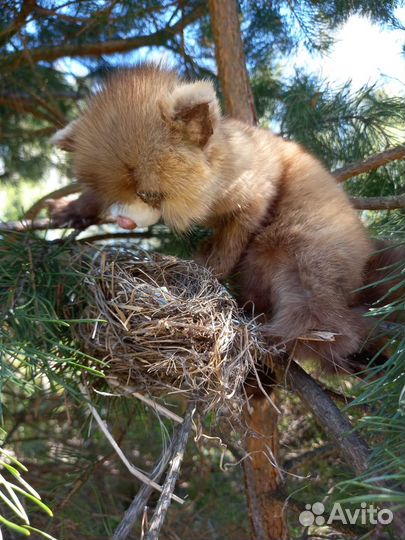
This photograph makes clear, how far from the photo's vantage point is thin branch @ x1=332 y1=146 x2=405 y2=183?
265cm

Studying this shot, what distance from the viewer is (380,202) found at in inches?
102

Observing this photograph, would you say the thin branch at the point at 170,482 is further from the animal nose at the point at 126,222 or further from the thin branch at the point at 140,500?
the animal nose at the point at 126,222

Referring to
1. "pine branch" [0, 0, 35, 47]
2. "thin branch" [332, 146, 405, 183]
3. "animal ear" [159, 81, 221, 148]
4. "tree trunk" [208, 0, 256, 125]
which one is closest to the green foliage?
"pine branch" [0, 0, 35, 47]

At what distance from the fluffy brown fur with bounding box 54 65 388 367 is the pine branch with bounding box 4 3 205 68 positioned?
1.04 metres

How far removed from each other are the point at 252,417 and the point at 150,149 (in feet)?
3.74

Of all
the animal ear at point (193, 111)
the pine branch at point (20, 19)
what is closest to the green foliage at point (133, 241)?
the pine branch at point (20, 19)

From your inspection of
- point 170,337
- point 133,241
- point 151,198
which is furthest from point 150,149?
point 133,241

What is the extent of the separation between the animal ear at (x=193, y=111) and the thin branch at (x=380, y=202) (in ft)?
2.42

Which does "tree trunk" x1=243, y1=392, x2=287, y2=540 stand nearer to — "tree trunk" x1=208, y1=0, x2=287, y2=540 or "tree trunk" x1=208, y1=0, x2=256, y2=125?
"tree trunk" x1=208, y1=0, x2=287, y2=540

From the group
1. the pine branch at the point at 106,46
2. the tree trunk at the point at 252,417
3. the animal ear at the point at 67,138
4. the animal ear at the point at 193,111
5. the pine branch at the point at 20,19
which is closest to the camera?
the animal ear at the point at 193,111

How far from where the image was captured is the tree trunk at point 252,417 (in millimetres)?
2592

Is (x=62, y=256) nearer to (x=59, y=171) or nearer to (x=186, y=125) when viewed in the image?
(x=186, y=125)

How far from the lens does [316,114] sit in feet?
10.1

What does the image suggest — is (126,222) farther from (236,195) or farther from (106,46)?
(106,46)
